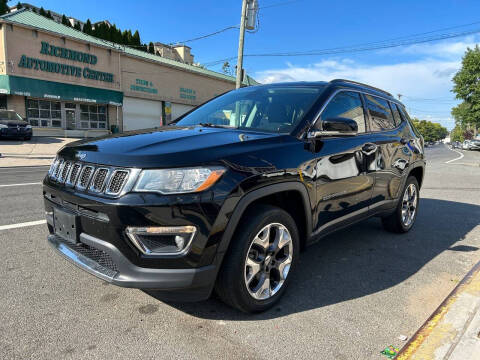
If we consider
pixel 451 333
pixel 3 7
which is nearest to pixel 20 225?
pixel 451 333

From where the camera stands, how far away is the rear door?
3.73 meters

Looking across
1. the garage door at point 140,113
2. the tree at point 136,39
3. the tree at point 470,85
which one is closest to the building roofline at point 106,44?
the garage door at point 140,113

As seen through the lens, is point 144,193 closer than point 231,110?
Yes

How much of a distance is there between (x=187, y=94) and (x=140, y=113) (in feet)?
20.8

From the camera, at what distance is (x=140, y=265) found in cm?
205

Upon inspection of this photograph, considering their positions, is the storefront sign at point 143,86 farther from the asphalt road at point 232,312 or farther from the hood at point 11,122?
the asphalt road at point 232,312

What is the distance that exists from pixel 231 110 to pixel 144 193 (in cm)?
179

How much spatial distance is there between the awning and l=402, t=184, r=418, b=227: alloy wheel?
24260mm

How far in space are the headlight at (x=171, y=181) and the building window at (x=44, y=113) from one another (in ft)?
84.9

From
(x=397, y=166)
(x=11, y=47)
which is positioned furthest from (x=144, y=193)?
(x=11, y=47)

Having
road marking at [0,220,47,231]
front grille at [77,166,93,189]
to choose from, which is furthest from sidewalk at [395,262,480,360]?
road marking at [0,220,47,231]

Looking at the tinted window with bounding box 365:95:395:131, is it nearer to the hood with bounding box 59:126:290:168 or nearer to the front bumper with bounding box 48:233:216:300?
the hood with bounding box 59:126:290:168

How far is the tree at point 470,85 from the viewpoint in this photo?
152ft

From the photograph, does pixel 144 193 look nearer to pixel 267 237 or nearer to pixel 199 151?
pixel 199 151
